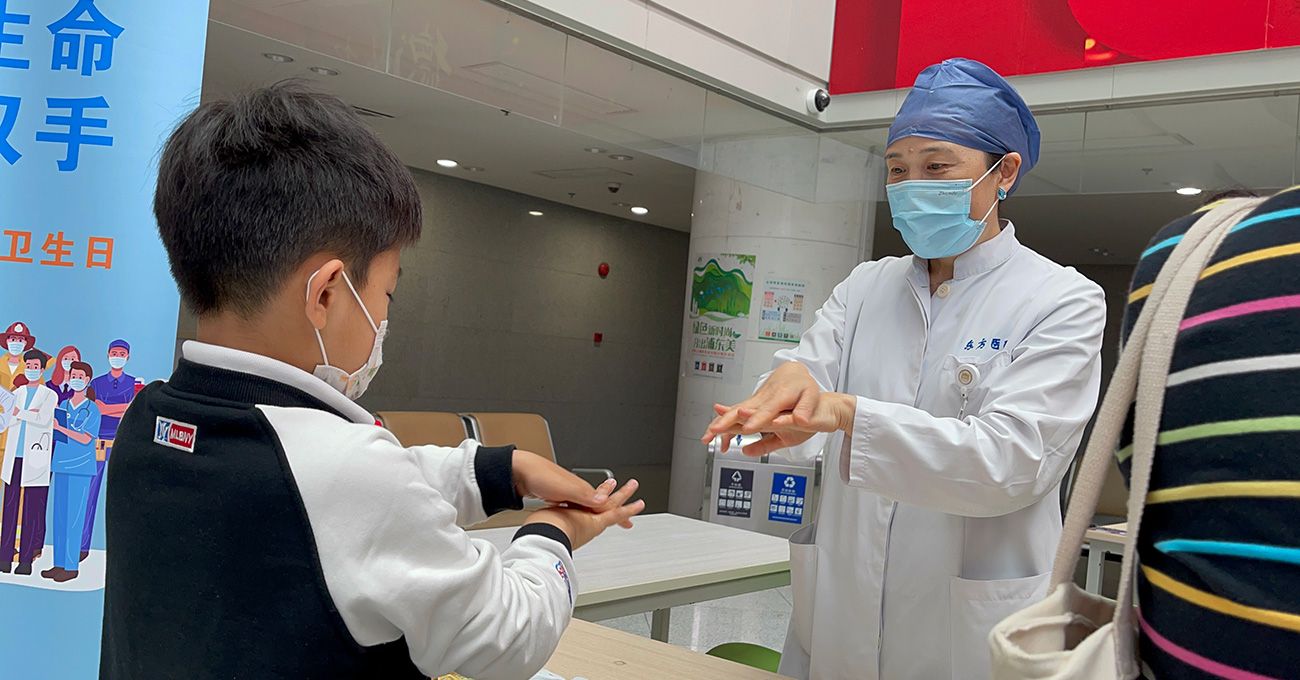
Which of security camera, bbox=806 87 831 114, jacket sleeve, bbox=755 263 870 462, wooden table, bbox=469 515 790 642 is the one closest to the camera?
jacket sleeve, bbox=755 263 870 462

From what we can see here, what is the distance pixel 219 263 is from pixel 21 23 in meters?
1.79

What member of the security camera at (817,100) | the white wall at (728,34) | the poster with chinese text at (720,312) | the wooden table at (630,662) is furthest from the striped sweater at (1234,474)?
the poster with chinese text at (720,312)

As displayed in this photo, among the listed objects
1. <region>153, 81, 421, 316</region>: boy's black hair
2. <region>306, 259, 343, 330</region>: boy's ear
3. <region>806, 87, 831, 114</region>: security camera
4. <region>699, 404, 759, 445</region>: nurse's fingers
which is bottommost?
<region>699, 404, 759, 445</region>: nurse's fingers

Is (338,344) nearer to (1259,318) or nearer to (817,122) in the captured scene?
(1259,318)

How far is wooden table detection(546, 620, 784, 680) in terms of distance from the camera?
1612 millimetres

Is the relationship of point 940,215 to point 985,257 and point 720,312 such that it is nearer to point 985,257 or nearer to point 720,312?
point 985,257

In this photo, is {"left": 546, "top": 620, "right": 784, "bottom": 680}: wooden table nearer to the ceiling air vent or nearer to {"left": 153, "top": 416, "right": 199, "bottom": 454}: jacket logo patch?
{"left": 153, "top": 416, "right": 199, "bottom": 454}: jacket logo patch

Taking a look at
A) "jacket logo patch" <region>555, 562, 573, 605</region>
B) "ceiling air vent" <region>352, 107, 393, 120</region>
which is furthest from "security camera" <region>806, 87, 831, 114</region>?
"jacket logo patch" <region>555, 562, 573, 605</region>

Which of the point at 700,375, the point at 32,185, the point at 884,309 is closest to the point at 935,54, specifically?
the point at 700,375

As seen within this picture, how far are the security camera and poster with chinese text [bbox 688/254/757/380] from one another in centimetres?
107

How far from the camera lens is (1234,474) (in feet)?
1.99

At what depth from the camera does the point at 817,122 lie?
6680 mm

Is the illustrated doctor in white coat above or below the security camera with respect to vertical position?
below

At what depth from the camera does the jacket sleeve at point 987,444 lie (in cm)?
141
